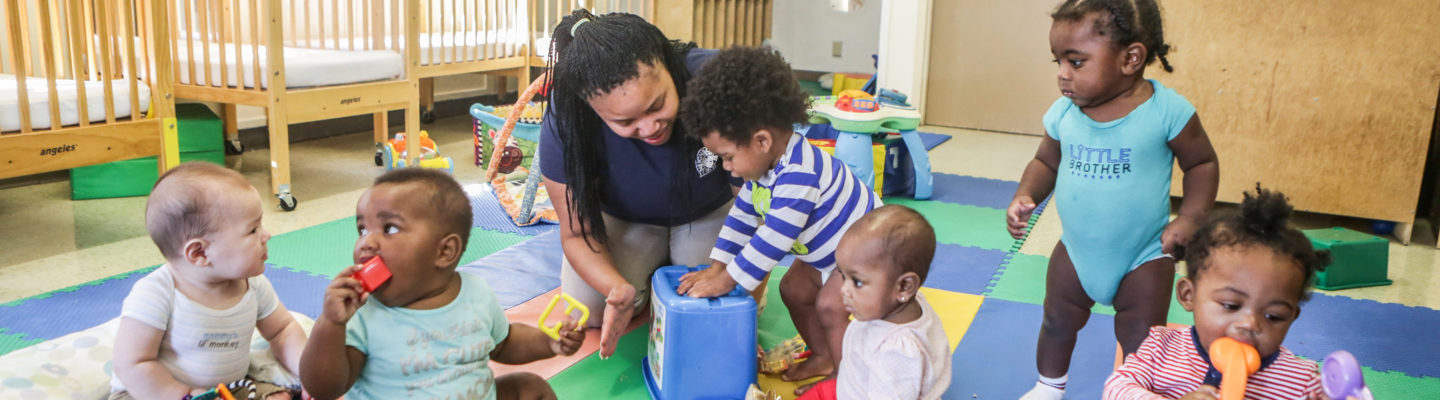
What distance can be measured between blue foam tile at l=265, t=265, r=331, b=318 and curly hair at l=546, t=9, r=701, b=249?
0.64 metres

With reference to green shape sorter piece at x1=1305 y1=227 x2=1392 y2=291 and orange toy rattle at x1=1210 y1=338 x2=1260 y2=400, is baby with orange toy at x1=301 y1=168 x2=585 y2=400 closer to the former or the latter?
orange toy rattle at x1=1210 y1=338 x2=1260 y2=400

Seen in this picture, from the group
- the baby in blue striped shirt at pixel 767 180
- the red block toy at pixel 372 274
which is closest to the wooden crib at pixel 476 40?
the baby in blue striped shirt at pixel 767 180

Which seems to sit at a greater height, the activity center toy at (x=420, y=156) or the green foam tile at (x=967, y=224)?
the activity center toy at (x=420, y=156)

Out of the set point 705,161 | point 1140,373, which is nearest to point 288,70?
point 705,161

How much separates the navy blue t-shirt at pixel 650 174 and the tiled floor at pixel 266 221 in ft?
3.93

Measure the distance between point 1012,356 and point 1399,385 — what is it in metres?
0.71

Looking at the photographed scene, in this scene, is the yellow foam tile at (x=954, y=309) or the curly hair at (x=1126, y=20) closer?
the curly hair at (x=1126, y=20)

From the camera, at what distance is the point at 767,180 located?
1.59 meters

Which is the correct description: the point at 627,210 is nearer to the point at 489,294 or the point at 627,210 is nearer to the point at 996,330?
the point at 489,294

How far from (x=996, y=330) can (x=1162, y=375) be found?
0.91 meters

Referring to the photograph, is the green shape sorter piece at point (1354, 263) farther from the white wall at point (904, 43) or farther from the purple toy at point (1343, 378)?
the white wall at point (904, 43)

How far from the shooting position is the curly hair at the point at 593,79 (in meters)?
1.55

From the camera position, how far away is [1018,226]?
155 cm

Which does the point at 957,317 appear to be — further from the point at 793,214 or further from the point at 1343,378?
the point at 1343,378
